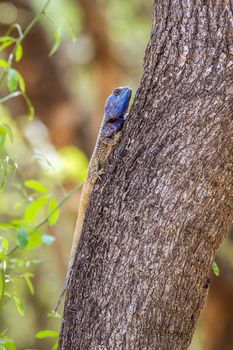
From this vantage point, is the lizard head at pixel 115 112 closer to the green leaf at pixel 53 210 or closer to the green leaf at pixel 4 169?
the green leaf at pixel 53 210

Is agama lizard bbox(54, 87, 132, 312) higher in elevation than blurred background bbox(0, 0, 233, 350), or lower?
lower

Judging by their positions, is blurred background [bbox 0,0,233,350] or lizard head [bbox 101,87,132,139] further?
blurred background [bbox 0,0,233,350]

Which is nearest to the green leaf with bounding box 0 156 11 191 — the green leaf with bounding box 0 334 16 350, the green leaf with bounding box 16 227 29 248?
the green leaf with bounding box 16 227 29 248

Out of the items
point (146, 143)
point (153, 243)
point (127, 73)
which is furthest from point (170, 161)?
point (127, 73)

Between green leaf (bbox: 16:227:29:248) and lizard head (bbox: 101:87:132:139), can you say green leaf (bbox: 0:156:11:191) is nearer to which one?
green leaf (bbox: 16:227:29:248)

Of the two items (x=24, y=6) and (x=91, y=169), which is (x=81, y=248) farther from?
(x=24, y=6)

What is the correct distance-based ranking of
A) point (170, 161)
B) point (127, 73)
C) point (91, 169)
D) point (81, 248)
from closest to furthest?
point (170, 161), point (81, 248), point (91, 169), point (127, 73)
